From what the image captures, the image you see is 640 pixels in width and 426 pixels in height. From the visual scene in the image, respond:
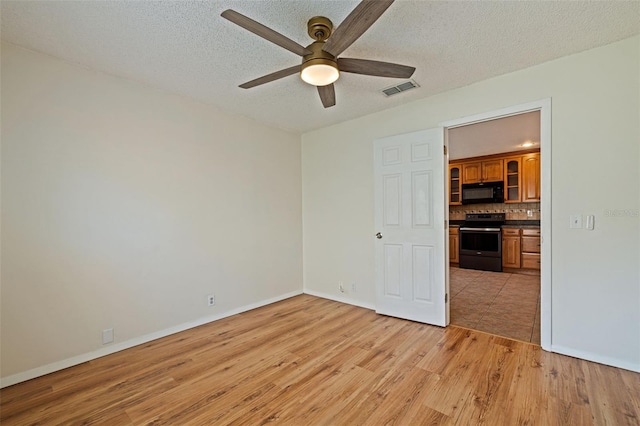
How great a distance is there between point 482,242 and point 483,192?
1.16 meters

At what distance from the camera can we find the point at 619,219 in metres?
2.29

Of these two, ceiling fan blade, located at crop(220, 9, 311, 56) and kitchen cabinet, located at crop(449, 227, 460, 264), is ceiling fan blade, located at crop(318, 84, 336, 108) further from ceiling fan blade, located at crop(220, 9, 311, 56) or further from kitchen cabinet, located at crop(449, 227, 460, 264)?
kitchen cabinet, located at crop(449, 227, 460, 264)

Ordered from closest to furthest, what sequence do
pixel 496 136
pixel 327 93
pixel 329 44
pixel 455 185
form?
pixel 329 44 < pixel 327 93 < pixel 496 136 < pixel 455 185

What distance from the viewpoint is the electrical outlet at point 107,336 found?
103 inches

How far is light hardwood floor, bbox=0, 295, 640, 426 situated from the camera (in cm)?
180

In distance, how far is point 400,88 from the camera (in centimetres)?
302

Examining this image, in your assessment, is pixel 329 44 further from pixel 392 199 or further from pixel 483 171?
pixel 483 171

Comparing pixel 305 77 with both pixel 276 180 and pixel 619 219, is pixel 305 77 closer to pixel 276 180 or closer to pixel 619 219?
pixel 276 180

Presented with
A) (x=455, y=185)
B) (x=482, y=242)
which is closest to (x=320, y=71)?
(x=482, y=242)

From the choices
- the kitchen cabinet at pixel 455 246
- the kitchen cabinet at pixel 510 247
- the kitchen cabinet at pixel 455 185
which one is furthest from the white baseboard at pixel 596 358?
the kitchen cabinet at pixel 455 185

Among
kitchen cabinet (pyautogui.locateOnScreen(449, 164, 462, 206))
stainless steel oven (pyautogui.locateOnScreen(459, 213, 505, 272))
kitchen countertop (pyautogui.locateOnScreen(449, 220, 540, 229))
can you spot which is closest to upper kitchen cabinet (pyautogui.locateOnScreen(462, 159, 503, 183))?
kitchen cabinet (pyautogui.locateOnScreen(449, 164, 462, 206))

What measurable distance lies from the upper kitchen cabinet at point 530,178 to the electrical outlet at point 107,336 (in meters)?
7.24

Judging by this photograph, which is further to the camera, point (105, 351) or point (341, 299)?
point (341, 299)

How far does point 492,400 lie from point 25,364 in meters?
3.48
